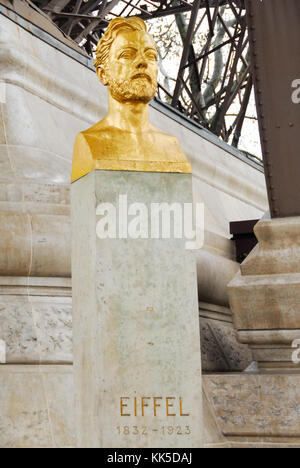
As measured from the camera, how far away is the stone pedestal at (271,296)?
4281 mm

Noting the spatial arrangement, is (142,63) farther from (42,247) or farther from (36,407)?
(36,407)

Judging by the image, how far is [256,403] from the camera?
405cm

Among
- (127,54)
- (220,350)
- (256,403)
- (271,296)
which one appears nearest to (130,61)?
(127,54)

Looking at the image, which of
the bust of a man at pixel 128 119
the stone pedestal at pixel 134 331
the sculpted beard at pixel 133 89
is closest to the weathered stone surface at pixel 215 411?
the stone pedestal at pixel 134 331

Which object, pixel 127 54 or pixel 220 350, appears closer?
pixel 127 54

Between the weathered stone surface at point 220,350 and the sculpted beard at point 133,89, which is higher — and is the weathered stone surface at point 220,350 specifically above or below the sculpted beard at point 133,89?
below

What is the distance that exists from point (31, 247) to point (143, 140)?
1264 mm

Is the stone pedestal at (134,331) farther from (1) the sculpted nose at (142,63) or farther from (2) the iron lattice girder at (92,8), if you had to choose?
(2) the iron lattice girder at (92,8)

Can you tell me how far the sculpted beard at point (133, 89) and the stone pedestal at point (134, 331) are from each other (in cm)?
48

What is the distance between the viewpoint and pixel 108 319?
3.16 metres

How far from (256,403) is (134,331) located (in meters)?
1.12
